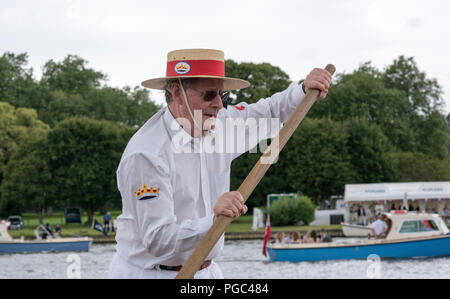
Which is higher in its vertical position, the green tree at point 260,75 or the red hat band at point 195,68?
the green tree at point 260,75

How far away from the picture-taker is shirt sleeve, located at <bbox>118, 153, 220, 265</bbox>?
3.92 metres

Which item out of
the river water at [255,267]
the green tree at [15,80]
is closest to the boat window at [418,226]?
the river water at [255,267]

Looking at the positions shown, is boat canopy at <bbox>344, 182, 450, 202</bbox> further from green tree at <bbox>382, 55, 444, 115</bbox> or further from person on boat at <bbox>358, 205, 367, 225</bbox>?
green tree at <bbox>382, 55, 444, 115</bbox>

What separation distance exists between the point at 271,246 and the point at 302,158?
89.2 ft

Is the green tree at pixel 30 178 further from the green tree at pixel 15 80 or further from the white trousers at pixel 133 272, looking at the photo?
the white trousers at pixel 133 272

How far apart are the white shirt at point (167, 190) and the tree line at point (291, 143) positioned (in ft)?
143

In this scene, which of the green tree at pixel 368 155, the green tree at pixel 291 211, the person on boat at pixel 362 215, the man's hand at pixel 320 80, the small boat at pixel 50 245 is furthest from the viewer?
the green tree at pixel 368 155

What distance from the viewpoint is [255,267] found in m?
31.1

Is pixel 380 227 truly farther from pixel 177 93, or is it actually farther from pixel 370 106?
pixel 370 106

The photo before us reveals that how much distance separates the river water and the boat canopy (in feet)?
38.1

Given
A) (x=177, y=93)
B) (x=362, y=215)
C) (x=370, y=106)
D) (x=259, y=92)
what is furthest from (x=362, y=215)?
(x=177, y=93)

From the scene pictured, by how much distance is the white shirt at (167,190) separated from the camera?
3.94 meters

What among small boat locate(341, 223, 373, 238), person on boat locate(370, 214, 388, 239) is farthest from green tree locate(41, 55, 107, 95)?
person on boat locate(370, 214, 388, 239)
